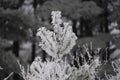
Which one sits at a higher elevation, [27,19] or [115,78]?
[115,78]

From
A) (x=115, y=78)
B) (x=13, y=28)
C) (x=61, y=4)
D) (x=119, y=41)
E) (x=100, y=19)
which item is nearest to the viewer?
(x=115, y=78)

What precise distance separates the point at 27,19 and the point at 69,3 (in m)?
4.30

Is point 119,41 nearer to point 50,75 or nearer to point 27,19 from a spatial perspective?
point 27,19

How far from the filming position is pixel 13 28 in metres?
11.6

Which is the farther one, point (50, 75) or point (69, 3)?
point (69, 3)

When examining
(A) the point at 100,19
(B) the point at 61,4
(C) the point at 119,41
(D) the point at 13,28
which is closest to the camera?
(D) the point at 13,28

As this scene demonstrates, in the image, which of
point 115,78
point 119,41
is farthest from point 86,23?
point 115,78

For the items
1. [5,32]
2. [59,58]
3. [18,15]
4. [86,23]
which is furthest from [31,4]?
[59,58]

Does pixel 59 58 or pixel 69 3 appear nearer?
pixel 59 58

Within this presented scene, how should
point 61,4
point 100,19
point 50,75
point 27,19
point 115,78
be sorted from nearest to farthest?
point 50,75, point 115,78, point 27,19, point 61,4, point 100,19

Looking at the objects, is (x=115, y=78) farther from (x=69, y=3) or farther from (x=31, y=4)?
(x=31, y=4)

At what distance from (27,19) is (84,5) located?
4.89 meters

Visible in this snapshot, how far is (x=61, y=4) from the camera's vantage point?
560 inches

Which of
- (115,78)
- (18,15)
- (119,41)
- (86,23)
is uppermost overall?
(115,78)
